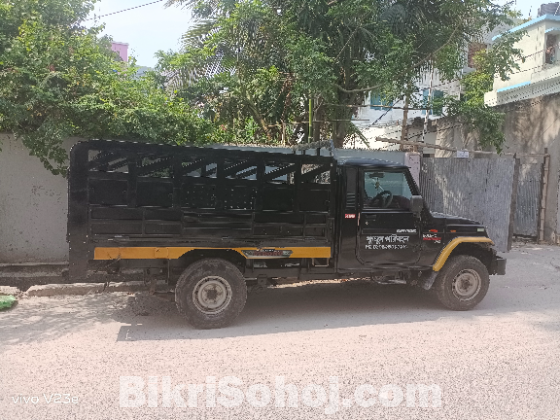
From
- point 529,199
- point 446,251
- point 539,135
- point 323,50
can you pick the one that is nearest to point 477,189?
point 529,199

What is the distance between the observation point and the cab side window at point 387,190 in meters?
5.72

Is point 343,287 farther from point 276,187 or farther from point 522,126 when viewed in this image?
point 522,126

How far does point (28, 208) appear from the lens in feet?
25.6

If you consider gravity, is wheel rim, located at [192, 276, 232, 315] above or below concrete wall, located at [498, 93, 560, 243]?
below

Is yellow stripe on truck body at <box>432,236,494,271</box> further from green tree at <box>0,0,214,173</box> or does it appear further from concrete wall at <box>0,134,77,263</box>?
concrete wall at <box>0,134,77,263</box>

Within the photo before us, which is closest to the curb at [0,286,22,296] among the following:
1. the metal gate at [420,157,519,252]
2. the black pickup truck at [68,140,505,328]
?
the black pickup truck at [68,140,505,328]

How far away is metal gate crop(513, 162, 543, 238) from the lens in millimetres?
11375

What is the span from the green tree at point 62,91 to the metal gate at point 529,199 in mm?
8365

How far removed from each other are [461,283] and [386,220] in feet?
4.55

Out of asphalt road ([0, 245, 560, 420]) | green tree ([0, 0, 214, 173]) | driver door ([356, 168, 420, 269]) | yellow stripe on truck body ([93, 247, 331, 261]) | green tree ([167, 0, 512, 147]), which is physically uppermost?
green tree ([167, 0, 512, 147])

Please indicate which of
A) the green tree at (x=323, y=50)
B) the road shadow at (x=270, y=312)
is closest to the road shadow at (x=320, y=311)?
the road shadow at (x=270, y=312)

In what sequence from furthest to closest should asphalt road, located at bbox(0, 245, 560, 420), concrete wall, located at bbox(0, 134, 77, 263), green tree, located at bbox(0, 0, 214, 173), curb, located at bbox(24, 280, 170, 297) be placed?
1. concrete wall, located at bbox(0, 134, 77, 263)
2. green tree, located at bbox(0, 0, 214, 173)
3. curb, located at bbox(24, 280, 170, 297)
4. asphalt road, located at bbox(0, 245, 560, 420)

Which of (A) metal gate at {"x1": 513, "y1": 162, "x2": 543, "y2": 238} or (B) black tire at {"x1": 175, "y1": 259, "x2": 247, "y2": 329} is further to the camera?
(A) metal gate at {"x1": 513, "y1": 162, "x2": 543, "y2": 238}

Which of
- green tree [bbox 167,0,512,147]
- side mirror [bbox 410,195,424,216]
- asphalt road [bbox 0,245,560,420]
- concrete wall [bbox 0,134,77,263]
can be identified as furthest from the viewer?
green tree [bbox 167,0,512,147]
